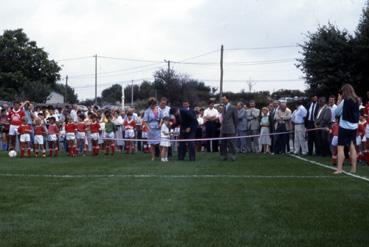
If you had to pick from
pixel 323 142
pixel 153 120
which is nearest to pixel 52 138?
pixel 153 120

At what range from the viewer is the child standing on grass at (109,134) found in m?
25.2

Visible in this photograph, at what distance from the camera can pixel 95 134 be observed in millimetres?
24953

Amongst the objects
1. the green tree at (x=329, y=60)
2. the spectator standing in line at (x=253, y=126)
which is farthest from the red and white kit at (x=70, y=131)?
the green tree at (x=329, y=60)

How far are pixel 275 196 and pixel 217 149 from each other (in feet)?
57.2

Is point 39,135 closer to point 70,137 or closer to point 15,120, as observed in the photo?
point 15,120

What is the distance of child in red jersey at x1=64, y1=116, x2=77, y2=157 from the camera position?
23984mm

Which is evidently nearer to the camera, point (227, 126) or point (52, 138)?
point (227, 126)

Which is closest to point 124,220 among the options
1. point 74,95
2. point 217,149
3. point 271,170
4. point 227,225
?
point 227,225

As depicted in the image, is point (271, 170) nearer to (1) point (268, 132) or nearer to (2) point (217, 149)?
(1) point (268, 132)

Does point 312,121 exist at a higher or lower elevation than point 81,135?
higher

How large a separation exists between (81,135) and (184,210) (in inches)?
665

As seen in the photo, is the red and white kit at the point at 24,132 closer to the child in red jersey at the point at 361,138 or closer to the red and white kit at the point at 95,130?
the red and white kit at the point at 95,130

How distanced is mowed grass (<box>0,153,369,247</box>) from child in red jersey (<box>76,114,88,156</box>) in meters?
11.4

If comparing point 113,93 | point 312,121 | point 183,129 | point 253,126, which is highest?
point 113,93
